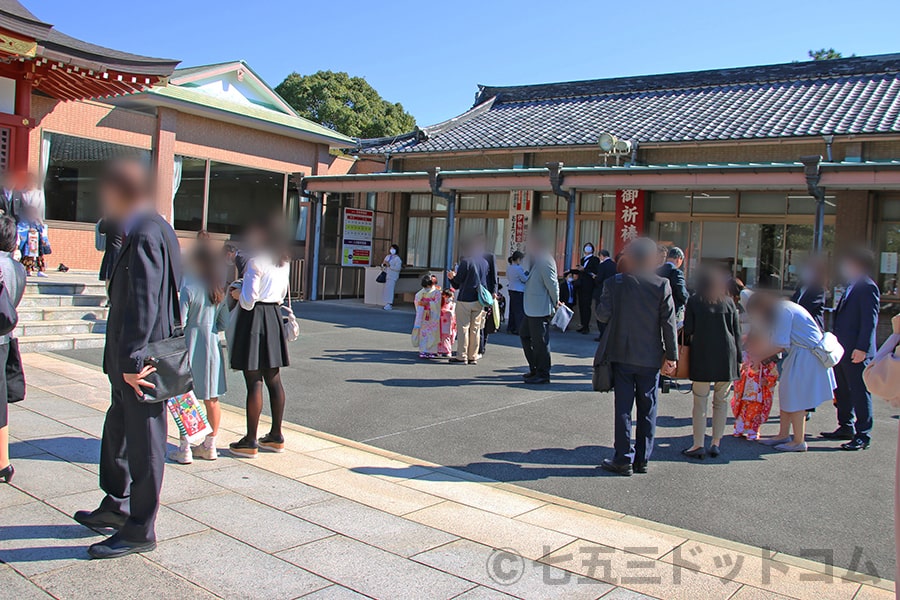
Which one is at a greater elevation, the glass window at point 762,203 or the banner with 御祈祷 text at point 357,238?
the glass window at point 762,203

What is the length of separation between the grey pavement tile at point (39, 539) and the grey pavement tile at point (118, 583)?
0.11 metres

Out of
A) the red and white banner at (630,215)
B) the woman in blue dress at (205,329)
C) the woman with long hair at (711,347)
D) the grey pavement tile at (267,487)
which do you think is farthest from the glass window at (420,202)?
the grey pavement tile at (267,487)

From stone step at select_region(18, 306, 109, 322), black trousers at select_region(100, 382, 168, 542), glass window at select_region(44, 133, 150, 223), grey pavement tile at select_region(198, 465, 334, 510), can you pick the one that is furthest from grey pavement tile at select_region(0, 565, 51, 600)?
glass window at select_region(44, 133, 150, 223)

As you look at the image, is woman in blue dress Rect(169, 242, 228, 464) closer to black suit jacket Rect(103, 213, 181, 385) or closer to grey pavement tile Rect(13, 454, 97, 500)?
grey pavement tile Rect(13, 454, 97, 500)

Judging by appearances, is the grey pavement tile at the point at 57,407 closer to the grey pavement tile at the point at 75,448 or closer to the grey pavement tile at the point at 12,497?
the grey pavement tile at the point at 75,448

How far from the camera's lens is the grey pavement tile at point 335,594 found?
131 inches

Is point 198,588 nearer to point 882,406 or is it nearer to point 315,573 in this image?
point 315,573

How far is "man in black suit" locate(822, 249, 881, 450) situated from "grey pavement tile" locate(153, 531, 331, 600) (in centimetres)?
526

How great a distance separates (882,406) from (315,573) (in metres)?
7.76

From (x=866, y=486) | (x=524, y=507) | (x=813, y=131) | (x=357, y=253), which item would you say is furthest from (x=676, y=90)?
(x=524, y=507)

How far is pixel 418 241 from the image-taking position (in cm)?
2062

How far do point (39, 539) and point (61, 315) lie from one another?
7889mm

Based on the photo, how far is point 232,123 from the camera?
17.4 m

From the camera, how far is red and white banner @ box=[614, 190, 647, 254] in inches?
629
